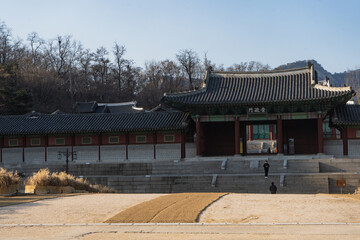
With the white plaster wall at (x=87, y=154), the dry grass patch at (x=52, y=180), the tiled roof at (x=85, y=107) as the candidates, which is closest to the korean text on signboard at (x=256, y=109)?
the white plaster wall at (x=87, y=154)

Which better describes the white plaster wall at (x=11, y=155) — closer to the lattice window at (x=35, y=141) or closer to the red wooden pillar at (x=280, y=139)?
the lattice window at (x=35, y=141)

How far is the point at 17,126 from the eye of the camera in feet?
137

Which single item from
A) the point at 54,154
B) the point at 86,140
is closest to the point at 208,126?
the point at 86,140

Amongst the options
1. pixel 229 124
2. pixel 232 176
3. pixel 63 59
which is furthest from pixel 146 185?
pixel 63 59

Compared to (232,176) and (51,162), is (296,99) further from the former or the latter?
(51,162)

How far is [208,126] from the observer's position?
138 feet

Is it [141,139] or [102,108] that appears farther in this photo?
[102,108]

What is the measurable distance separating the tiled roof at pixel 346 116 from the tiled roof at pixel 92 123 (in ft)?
38.3

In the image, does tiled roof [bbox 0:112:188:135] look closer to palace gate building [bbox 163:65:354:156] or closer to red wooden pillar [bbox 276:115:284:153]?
palace gate building [bbox 163:65:354:156]

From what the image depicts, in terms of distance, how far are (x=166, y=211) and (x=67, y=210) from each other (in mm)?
4035

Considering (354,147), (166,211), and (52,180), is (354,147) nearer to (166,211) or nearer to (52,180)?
(52,180)

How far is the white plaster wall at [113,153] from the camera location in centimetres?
4059

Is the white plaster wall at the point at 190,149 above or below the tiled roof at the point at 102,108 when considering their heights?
below

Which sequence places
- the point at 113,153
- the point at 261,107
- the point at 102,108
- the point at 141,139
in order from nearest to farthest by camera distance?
the point at 261,107 → the point at 141,139 → the point at 113,153 → the point at 102,108
